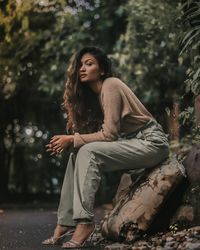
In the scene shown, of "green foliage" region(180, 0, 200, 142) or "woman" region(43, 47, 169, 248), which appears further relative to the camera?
"green foliage" region(180, 0, 200, 142)

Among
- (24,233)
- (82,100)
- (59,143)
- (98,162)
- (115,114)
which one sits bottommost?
(24,233)

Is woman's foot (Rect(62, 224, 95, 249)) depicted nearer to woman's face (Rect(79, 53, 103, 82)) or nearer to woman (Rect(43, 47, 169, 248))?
woman (Rect(43, 47, 169, 248))

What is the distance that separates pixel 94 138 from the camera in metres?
4.93

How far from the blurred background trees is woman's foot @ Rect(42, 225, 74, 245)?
4896 mm

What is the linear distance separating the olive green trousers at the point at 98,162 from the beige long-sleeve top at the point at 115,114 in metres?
0.06

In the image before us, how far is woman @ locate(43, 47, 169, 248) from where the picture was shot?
189 inches

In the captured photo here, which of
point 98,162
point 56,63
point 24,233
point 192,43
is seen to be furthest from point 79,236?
point 56,63

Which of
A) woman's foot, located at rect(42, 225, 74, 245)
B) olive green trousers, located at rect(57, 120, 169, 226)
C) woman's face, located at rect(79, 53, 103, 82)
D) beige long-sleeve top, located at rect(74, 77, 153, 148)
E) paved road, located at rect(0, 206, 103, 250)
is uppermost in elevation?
woman's face, located at rect(79, 53, 103, 82)

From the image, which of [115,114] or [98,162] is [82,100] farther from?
[98,162]

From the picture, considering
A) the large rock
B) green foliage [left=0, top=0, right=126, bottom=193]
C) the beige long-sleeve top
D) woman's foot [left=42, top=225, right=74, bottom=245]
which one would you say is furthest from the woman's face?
green foliage [left=0, top=0, right=126, bottom=193]

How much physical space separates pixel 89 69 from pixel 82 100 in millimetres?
303

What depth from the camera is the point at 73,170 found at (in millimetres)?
5117

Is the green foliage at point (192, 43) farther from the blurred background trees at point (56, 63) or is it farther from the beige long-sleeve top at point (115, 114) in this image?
the blurred background trees at point (56, 63)

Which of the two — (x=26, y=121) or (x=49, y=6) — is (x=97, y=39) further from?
(x=26, y=121)
